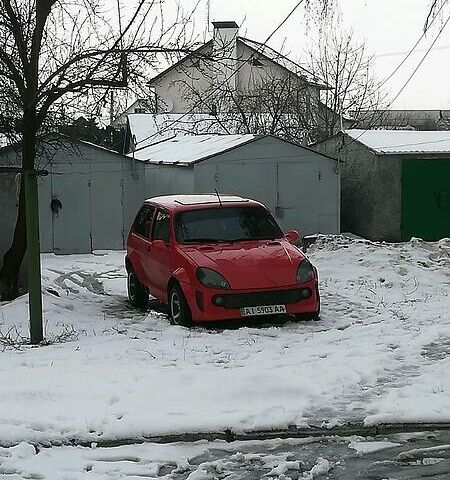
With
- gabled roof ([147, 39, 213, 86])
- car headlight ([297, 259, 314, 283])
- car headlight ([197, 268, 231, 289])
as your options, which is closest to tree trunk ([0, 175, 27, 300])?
gabled roof ([147, 39, 213, 86])

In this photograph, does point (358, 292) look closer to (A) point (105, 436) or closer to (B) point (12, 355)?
(B) point (12, 355)

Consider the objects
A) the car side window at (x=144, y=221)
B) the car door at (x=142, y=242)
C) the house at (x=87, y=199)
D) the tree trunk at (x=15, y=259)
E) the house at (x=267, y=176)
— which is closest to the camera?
the car door at (x=142, y=242)

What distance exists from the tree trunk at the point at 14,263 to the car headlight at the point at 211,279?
3.77 metres

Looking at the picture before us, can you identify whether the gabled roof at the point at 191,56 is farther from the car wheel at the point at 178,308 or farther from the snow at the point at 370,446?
the snow at the point at 370,446

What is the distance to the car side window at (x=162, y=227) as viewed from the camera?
37.4 ft

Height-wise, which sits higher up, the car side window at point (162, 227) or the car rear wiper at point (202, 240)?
the car side window at point (162, 227)

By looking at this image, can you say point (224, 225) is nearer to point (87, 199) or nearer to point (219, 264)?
point (219, 264)

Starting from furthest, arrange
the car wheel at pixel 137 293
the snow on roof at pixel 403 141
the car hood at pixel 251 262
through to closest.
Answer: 1. the snow on roof at pixel 403 141
2. the car wheel at pixel 137 293
3. the car hood at pixel 251 262

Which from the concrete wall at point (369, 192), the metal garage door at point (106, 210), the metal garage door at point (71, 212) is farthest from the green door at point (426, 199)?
the metal garage door at point (71, 212)

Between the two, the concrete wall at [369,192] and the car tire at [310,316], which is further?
the concrete wall at [369,192]

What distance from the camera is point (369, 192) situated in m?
23.2

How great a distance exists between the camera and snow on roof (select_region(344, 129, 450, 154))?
75.7 ft

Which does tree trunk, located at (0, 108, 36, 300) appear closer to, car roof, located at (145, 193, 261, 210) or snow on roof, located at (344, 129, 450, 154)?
car roof, located at (145, 193, 261, 210)

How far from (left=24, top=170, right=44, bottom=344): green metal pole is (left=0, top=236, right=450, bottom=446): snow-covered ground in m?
0.31
